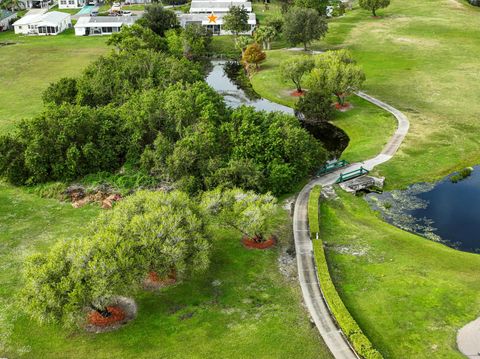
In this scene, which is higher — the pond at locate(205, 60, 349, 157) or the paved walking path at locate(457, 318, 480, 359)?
the pond at locate(205, 60, 349, 157)

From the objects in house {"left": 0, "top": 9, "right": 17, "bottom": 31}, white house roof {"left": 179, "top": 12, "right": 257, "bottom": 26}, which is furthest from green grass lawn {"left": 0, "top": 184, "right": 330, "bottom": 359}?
house {"left": 0, "top": 9, "right": 17, "bottom": 31}

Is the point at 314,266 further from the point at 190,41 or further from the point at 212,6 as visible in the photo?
the point at 212,6

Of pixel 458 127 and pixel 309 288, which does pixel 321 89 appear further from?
pixel 309 288

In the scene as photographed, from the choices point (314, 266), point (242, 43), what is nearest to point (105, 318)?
point (314, 266)

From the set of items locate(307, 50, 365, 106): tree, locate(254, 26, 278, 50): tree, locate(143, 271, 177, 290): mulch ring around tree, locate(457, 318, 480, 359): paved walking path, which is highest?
locate(254, 26, 278, 50): tree

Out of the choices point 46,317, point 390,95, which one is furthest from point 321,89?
point 46,317

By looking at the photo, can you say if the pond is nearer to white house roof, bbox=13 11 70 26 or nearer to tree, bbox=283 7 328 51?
tree, bbox=283 7 328 51
